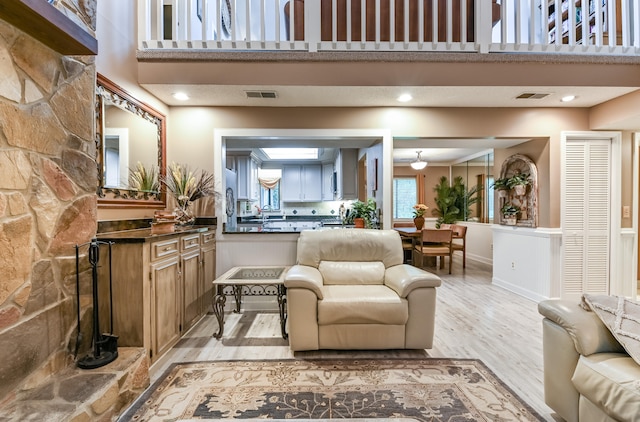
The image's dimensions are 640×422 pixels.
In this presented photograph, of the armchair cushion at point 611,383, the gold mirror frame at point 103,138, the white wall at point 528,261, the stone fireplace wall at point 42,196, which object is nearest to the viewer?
the armchair cushion at point 611,383

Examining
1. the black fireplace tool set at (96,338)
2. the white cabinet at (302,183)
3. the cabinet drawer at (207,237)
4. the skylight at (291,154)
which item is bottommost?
the black fireplace tool set at (96,338)

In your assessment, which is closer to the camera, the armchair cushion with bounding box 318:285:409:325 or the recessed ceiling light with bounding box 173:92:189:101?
the armchair cushion with bounding box 318:285:409:325

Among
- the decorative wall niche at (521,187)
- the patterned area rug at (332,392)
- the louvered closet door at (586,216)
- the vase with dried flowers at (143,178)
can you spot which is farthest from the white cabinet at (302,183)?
the patterned area rug at (332,392)

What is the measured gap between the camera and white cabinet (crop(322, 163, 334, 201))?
6.87 meters

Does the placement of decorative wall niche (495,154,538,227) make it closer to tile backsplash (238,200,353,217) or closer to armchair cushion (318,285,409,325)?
armchair cushion (318,285,409,325)

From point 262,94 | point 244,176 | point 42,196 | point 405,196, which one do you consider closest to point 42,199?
point 42,196

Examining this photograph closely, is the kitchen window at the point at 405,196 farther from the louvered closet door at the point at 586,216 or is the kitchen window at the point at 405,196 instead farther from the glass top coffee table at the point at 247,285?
the glass top coffee table at the point at 247,285

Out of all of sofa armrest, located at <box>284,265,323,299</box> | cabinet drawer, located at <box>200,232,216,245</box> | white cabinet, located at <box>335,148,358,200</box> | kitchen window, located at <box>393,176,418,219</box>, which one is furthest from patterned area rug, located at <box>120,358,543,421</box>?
kitchen window, located at <box>393,176,418,219</box>

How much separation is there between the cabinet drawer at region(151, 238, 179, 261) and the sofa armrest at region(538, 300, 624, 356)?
2540mm

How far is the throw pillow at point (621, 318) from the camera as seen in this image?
1.25 m

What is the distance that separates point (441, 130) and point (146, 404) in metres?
3.66

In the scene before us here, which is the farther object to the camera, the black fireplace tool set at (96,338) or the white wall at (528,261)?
the white wall at (528,261)

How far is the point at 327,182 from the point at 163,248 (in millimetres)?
5160

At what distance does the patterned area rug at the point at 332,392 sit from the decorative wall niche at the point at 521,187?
7.91 ft
